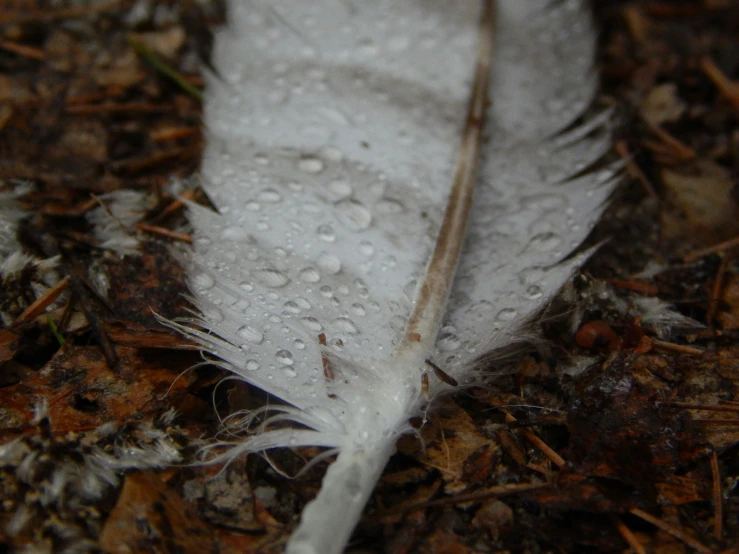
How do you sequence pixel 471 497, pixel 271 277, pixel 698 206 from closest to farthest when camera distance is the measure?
1. pixel 471 497
2. pixel 271 277
3. pixel 698 206

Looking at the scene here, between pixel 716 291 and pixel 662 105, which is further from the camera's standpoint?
pixel 662 105

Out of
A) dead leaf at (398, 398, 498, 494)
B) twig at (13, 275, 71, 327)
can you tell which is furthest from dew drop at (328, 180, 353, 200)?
twig at (13, 275, 71, 327)

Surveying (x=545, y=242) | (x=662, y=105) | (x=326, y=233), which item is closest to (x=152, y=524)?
(x=326, y=233)

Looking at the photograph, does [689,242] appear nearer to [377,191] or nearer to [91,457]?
[377,191]

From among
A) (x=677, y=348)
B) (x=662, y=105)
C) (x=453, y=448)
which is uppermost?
(x=662, y=105)

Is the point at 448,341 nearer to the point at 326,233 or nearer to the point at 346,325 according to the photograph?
the point at 346,325

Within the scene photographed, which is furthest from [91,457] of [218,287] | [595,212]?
[595,212]

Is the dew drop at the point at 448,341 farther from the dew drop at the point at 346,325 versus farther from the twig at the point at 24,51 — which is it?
the twig at the point at 24,51

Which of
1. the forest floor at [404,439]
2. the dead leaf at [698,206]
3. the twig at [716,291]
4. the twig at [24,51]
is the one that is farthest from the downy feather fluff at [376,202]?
the twig at [24,51]
